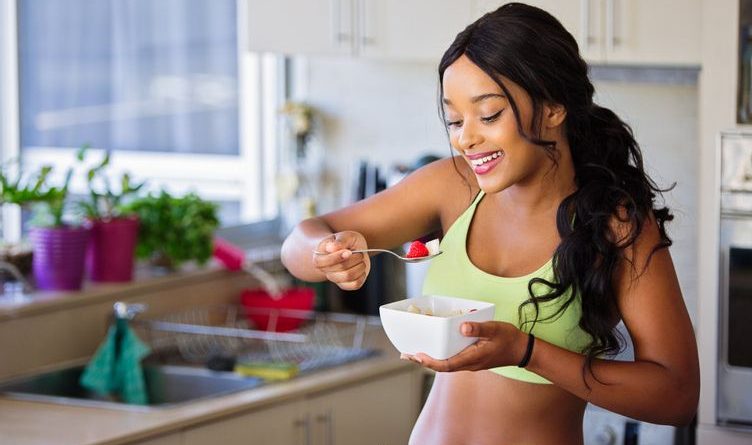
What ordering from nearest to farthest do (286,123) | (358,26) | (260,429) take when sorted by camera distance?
(260,429)
(358,26)
(286,123)

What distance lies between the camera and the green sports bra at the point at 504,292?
1968mm

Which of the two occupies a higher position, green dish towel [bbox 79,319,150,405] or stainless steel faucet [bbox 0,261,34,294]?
stainless steel faucet [bbox 0,261,34,294]

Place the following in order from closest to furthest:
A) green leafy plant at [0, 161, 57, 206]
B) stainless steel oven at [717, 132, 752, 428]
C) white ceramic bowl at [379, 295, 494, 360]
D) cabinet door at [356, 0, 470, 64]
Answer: white ceramic bowl at [379, 295, 494, 360]
stainless steel oven at [717, 132, 752, 428]
green leafy plant at [0, 161, 57, 206]
cabinet door at [356, 0, 470, 64]

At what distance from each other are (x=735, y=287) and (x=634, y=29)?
723mm

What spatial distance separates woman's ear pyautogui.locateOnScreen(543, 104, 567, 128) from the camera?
1.94m

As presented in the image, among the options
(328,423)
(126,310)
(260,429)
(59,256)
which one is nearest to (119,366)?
(126,310)

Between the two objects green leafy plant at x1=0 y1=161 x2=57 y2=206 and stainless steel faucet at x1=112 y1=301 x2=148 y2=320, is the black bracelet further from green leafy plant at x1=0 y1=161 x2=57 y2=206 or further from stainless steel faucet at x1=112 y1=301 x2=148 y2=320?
green leafy plant at x1=0 y1=161 x2=57 y2=206

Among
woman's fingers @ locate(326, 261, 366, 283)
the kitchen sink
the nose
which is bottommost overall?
the kitchen sink

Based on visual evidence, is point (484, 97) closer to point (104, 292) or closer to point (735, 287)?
point (735, 287)

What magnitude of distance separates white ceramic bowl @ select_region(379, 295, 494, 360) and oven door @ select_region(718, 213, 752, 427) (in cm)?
139

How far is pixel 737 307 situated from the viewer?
3.09 metres

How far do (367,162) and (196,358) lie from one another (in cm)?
96

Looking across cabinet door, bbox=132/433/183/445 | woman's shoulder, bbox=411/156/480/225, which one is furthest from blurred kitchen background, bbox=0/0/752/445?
woman's shoulder, bbox=411/156/480/225

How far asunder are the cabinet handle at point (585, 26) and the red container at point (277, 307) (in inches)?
44.6
